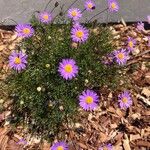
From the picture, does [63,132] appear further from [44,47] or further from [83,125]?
[44,47]

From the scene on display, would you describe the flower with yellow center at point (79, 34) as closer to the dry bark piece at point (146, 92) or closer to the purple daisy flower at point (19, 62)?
the purple daisy flower at point (19, 62)

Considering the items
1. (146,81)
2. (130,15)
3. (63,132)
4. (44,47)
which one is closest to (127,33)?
(130,15)

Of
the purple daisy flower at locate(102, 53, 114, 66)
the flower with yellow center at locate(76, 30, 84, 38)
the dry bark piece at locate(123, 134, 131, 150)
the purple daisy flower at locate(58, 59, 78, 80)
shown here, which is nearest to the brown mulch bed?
the dry bark piece at locate(123, 134, 131, 150)

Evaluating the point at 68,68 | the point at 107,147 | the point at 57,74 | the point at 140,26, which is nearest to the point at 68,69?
the point at 68,68

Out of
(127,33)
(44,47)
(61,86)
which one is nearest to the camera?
(61,86)

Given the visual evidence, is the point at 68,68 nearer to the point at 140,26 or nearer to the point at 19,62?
the point at 19,62

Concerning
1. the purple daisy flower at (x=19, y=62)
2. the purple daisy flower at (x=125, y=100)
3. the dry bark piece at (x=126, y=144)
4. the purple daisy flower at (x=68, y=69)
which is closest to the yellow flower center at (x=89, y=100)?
the purple daisy flower at (x=68, y=69)

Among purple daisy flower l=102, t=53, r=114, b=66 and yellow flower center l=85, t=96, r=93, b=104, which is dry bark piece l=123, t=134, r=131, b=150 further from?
purple daisy flower l=102, t=53, r=114, b=66
